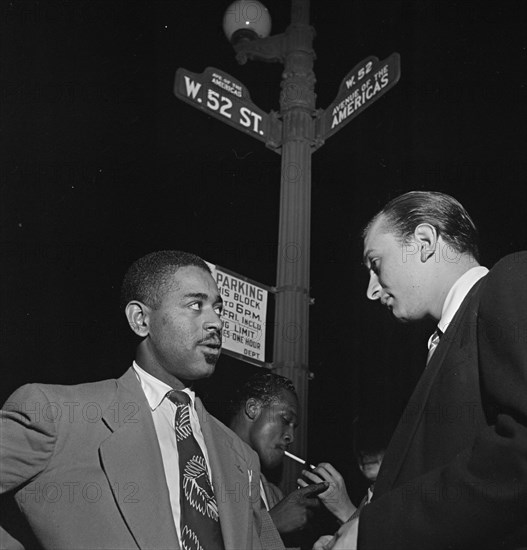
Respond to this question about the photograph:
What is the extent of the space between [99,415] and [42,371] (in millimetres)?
7159

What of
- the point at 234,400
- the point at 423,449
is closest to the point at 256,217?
the point at 234,400

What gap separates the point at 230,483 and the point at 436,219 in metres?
1.26

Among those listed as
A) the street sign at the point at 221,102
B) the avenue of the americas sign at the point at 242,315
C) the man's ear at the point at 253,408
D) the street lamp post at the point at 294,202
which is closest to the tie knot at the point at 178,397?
the man's ear at the point at 253,408

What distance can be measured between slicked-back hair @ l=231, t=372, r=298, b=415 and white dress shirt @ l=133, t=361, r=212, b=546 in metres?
1.98

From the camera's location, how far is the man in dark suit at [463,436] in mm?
1697

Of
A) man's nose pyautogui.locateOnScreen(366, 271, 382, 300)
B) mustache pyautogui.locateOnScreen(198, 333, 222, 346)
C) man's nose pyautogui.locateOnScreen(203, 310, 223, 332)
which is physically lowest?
mustache pyautogui.locateOnScreen(198, 333, 222, 346)

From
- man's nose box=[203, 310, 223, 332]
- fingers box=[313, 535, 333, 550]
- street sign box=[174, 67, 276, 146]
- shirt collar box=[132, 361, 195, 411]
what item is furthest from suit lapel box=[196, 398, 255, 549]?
street sign box=[174, 67, 276, 146]

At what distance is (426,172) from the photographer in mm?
9422

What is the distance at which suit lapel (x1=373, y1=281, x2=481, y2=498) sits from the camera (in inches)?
80.7

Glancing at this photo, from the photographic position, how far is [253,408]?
4.90 meters

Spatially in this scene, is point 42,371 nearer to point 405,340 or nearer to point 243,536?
point 405,340

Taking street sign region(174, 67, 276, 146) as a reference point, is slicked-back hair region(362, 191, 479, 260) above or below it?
below

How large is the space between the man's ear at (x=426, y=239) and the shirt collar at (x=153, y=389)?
1.13m

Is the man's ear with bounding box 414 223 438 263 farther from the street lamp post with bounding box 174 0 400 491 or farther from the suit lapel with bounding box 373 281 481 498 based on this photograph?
the street lamp post with bounding box 174 0 400 491
